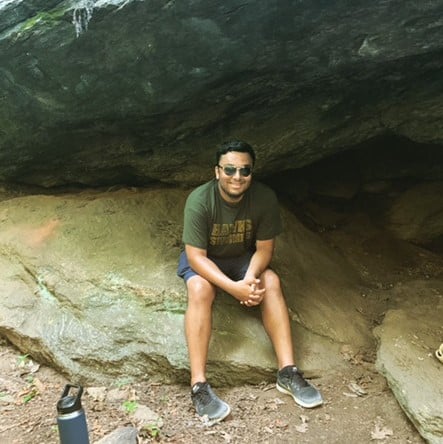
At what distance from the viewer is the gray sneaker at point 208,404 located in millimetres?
3096

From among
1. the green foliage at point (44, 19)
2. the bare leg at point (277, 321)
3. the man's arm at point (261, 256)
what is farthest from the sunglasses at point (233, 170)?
the green foliage at point (44, 19)

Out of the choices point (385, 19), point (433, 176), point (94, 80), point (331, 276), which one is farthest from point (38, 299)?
point (433, 176)

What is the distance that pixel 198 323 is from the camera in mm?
3336

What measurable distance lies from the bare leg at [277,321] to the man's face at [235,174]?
68cm

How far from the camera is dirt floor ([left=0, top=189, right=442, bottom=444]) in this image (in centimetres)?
299

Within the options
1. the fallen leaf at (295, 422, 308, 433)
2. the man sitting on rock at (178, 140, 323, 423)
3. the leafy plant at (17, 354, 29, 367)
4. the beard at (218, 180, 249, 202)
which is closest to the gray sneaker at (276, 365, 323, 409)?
the man sitting on rock at (178, 140, 323, 423)

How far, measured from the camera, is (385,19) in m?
2.91

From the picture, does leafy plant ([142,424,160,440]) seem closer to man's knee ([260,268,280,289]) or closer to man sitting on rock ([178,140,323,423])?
man sitting on rock ([178,140,323,423])

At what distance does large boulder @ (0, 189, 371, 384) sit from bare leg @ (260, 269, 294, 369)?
15cm

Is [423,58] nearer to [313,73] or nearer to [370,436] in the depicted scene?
[313,73]

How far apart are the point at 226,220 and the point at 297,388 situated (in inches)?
49.3

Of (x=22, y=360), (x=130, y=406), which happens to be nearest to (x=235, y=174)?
(x=130, y=406)

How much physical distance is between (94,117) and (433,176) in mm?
4043

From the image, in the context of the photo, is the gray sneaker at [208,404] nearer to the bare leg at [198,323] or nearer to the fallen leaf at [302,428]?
the bare leg at [198,323]
